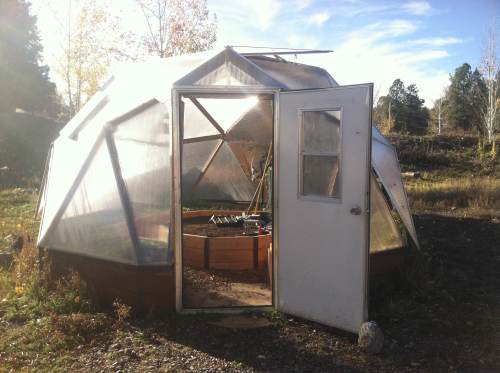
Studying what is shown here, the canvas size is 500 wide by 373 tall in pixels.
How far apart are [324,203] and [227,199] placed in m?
6.23

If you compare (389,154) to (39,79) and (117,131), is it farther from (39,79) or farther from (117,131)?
(39,79)

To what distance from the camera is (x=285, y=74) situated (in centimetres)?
593

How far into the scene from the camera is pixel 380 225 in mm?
5582

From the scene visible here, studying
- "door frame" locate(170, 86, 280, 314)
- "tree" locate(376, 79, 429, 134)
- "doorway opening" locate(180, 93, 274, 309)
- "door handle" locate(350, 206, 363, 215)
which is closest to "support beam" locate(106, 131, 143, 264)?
"door frame" locate(170, 86, 280, 314)

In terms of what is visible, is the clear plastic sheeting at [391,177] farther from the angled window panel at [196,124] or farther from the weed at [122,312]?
the angled window panel at [196,124]

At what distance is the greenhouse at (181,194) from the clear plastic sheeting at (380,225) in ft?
0.06

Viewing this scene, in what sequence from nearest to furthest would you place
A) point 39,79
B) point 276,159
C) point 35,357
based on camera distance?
point 35,357 < point 276,159 < point 39,79

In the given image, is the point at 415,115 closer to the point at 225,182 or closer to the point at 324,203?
the point at 225,182

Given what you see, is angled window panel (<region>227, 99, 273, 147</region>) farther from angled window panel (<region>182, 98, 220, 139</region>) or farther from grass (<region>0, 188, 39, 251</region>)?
grass (<region>0, 188, 39, 251</region>)

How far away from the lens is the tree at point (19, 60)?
23.0 metres

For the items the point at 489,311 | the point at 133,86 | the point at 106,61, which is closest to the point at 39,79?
the point at 106,61

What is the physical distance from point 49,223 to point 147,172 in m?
1.57

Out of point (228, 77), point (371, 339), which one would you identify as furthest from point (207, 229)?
point (371, 339)

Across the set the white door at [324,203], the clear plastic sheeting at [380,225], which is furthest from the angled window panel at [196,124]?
the white door at [324,203]
